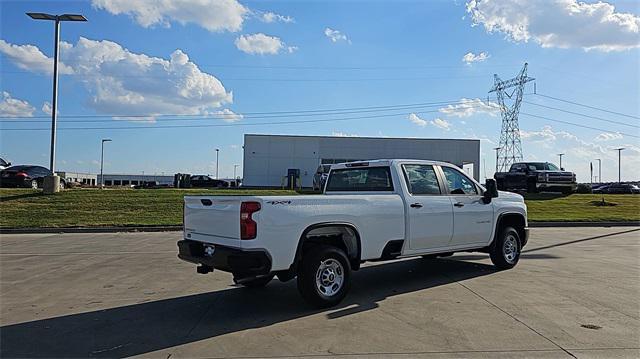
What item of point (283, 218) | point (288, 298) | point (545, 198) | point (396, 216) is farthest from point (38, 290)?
point (545, 198)

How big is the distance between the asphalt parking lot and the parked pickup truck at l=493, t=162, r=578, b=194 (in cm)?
1930

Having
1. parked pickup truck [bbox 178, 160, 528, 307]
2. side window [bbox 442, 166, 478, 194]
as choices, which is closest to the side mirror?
parked pickup truck [bbox 178, 160, 528, 307]

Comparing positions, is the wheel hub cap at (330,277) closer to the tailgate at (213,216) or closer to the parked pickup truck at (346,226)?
the parked pickup truck at (346,226)

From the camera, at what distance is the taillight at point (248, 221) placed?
583 cm

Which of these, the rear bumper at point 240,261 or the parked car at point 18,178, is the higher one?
the parked car at point 18,178

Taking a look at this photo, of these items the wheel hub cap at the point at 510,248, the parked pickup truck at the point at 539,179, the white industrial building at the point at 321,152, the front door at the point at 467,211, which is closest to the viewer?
the front door at the point at 467,211

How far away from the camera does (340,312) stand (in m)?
6.36

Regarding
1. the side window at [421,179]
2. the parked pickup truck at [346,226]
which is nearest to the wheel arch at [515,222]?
the parked pickup truck at [346,226]

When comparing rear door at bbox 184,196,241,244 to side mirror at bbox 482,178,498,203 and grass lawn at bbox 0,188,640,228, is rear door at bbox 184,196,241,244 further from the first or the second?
→ grass lawn at bbox 0,188,640,228

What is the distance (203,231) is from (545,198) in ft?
82.6

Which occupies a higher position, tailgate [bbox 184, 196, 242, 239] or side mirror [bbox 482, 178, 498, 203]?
side mirror [bbox 482, 178, 498, 203]

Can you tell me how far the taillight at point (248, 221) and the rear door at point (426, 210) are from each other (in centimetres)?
255

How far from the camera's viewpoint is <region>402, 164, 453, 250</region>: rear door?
24.7ft

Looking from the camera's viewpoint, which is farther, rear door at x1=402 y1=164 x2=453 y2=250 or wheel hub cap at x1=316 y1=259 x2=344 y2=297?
rear door at x1=402 y1=164 x2=453 y2=250
